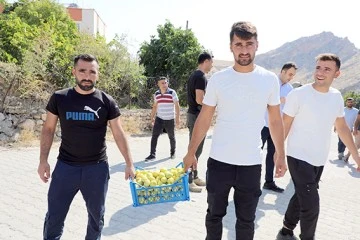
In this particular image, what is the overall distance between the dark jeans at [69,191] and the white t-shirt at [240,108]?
1091 mm

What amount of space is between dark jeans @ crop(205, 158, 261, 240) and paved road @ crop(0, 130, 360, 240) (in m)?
1.05

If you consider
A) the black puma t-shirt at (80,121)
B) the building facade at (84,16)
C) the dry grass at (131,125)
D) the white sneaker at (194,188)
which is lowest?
the white sneaker at (194,188)

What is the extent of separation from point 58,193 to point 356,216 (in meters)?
4.30

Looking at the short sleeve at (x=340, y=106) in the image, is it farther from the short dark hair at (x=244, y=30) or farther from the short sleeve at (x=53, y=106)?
the short sleeve at (x=53, y=106)

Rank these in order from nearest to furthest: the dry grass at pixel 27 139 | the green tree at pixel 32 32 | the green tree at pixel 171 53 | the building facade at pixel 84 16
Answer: the dry grass at pixel 27 139 → the green tree at pixel 32 32 → the green tree at pixel 171 53 → the building facade at pixel 84 16

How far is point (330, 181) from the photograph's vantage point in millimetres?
7402

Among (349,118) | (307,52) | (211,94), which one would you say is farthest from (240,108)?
(307,52)

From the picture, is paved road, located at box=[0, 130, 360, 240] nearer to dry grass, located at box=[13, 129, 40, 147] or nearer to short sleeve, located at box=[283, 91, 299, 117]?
short sleeve, located at box=[283, 91, 299, 117]

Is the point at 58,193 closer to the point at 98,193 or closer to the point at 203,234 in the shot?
the point at 98,193

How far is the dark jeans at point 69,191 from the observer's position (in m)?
3.04

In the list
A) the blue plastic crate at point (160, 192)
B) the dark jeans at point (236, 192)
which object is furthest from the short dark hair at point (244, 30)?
the blue plastic crate at point (160, 192)

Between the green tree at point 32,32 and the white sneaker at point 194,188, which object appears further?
the green tree at point 32,32

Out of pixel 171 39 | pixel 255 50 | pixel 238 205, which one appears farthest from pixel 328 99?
pixel 171 39

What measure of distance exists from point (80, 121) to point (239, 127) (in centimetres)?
136
